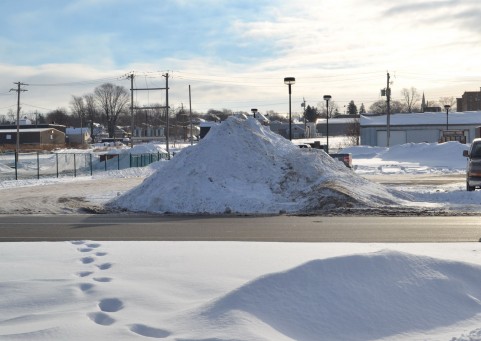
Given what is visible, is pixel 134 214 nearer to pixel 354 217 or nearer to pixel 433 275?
pixel 354 217

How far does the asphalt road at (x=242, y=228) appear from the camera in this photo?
43.8 feet

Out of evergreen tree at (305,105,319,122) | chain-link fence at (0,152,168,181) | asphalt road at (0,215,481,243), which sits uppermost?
evergreen tree at (305,105,319,122)

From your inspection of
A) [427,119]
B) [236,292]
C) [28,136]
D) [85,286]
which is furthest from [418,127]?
[236,292]

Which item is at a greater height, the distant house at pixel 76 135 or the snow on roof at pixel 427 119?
the snow on roof at pixel 427 119

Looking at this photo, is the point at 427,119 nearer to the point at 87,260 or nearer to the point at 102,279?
the point at 87,260

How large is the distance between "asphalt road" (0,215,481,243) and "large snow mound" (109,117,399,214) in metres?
1.92

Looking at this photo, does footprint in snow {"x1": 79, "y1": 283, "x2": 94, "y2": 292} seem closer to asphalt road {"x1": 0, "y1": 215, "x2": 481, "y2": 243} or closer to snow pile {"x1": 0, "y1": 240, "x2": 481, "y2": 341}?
snow pile {"x1": 0, "y1": 240, "x2": 481, "y2": 341}

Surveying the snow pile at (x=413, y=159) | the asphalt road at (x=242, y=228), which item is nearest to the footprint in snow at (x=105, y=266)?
the asphalt road at (x=242, y=228)

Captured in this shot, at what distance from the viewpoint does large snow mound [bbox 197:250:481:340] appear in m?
5.70

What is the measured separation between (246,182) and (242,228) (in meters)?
7.03

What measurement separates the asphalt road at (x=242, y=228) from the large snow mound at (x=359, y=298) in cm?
591

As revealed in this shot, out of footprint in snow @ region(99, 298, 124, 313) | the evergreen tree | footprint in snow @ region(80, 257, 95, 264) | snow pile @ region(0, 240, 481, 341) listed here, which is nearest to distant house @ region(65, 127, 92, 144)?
the evergreen tree

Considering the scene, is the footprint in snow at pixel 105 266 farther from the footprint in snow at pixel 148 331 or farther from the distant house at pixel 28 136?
the distant house at pixel 28 136

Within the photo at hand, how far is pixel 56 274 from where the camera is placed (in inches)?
310
